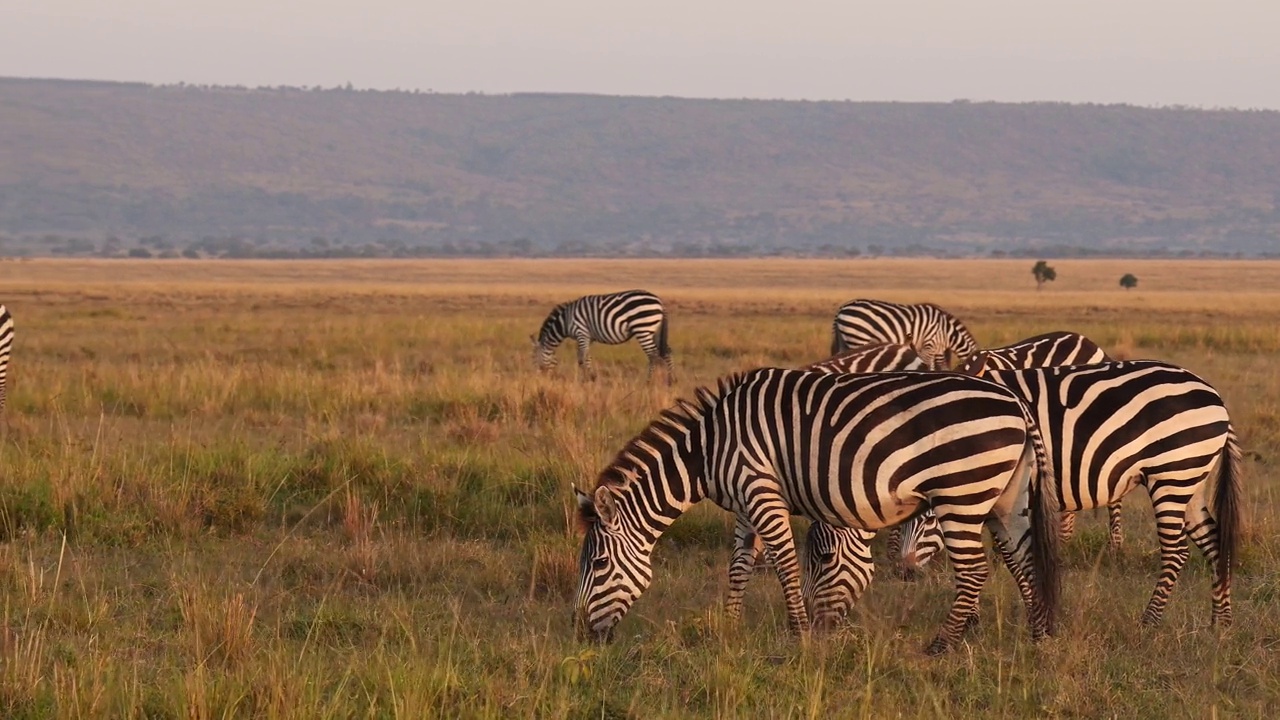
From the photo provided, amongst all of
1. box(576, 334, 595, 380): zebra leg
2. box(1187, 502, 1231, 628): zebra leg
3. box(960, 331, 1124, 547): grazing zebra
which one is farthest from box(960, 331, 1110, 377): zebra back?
box(576, 334, 595, 380): zebra leg

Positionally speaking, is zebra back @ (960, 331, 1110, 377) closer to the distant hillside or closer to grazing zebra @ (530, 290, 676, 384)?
grazing zebra @ (530, 290, 676, 384)

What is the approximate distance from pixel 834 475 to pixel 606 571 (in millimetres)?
1156

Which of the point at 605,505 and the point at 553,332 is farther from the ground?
the point at 605,505

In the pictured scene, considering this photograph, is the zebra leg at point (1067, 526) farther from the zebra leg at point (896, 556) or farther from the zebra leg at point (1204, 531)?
the zebra leg at point (1204, 531)

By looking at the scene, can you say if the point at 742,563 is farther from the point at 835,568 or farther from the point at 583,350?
the point at 583,350

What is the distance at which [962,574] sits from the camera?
260 inches

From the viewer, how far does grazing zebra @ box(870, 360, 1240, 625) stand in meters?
7.03

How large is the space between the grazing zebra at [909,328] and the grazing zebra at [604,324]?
4.62m

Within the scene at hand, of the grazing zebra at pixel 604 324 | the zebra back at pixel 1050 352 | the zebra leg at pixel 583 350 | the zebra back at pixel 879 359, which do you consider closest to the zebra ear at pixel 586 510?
the zebra back at pixel 879 359

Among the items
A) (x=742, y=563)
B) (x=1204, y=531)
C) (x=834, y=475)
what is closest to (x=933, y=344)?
(x=1204, y=531)

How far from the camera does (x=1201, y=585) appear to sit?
8148 mm

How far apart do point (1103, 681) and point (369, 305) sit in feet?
123

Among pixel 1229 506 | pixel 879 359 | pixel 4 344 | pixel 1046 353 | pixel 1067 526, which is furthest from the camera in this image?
pixel 4 344

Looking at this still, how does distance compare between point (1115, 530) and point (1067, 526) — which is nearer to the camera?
point (1115, 530)
